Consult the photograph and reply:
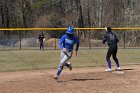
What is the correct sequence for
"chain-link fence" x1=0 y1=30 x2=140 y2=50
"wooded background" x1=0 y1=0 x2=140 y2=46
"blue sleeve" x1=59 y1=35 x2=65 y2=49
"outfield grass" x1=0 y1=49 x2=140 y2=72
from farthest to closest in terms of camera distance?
1. "wooded background" x1=0 y1=0 x2=140 y2=46
2. "chain-link fence" x1=0 y1=30 x2=140 y2=50
3. "outfield grass" x1=0 y1=49 x2=140 y2=72
4. "blue sleeve" x1=59 y1=35 x2=65 y2=49

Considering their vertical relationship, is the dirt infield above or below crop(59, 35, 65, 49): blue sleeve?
below

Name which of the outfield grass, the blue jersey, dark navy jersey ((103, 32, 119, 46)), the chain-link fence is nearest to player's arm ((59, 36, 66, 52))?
the blue jersey

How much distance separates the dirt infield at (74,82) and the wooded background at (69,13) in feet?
122

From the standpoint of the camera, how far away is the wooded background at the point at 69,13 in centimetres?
5447

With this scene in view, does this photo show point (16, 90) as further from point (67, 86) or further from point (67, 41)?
point (67, 41)

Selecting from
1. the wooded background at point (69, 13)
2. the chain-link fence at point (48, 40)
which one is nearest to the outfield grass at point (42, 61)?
the chain-link fence at point (48, 40)

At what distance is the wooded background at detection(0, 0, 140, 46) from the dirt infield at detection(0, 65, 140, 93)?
37.1 metres

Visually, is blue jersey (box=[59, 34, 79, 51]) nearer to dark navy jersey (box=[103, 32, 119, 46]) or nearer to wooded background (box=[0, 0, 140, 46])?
dark navy jersey (box=[103, 32, 119, 46])

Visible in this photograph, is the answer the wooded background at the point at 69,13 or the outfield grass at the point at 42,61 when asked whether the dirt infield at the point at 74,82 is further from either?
the wooded background at the point at 69,13

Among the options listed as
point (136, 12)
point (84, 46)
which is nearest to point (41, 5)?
point (136, 12)

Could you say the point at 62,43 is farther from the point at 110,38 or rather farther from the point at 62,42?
the point at 110,38

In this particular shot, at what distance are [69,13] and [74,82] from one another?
44995mm

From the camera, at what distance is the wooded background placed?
179 feet

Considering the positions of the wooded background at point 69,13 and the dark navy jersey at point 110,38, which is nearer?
the dark navy jersey at point 110,38
